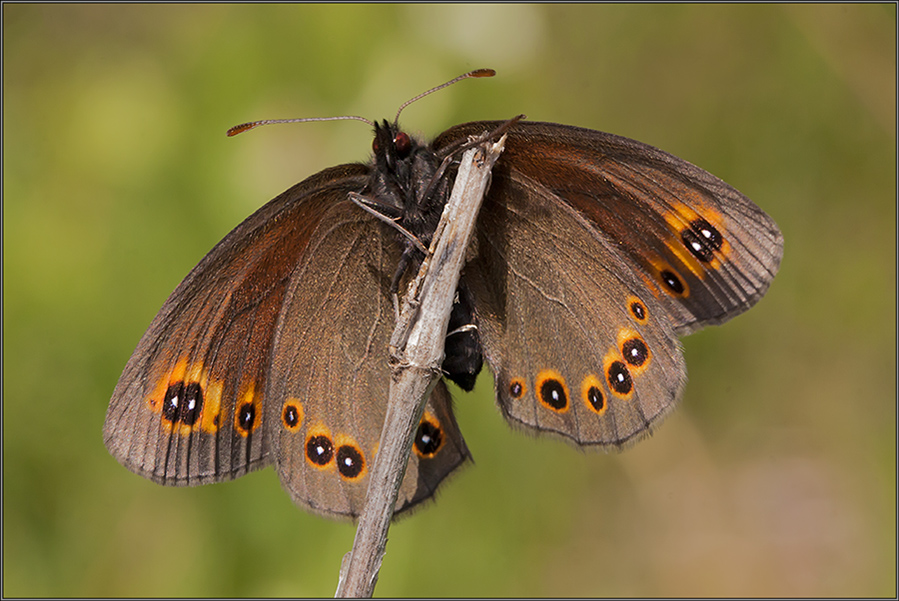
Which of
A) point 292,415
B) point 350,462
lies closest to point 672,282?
point 350,462

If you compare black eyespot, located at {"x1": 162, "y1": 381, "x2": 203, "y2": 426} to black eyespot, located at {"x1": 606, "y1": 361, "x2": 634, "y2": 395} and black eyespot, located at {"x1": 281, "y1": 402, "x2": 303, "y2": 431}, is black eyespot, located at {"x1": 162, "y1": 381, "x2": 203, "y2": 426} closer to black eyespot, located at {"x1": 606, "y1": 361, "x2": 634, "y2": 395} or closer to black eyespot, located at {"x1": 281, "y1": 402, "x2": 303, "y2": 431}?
black eyespot, located at {"x1": 281, "y1": 402, "x2": 303, "y2": 431}

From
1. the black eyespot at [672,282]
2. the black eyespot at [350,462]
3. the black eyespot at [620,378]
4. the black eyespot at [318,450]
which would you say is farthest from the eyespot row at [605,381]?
the black eyespot at [318,450]

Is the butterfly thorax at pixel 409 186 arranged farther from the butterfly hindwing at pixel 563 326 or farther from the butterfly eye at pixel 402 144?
the butterfly hindwing at pixel 563 326

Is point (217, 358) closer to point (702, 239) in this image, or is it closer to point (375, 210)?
point (375, 210)

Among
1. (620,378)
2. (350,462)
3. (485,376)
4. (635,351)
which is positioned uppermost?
(635,351)

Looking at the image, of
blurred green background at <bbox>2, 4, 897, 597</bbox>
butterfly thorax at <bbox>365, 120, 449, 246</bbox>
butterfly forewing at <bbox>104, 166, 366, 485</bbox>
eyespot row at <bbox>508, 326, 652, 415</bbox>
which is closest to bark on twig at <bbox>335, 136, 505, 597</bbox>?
butterfly thorax at <bbox>365, 120, 449, 246</bbox>

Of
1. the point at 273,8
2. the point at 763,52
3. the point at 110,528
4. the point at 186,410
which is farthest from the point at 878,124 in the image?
the point at 110,528
